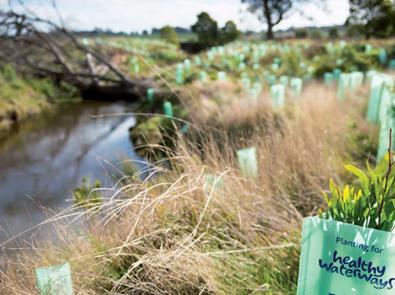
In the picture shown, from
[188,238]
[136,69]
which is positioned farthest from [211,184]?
[136,69]

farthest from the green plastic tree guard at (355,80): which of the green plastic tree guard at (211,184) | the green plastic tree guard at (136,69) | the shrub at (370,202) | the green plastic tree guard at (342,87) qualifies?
the green plastic tree guard at (136,69)

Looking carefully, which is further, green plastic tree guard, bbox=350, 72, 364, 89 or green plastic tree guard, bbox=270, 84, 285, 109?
green plastic tree guard, bbox=350, 72, 364, 89

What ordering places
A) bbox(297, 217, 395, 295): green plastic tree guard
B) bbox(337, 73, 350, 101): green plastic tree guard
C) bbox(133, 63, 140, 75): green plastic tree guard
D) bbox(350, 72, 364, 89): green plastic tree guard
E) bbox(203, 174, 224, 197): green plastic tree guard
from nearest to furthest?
bbox(297, 217, 395, 295): green plastic tree guard
bbox(203, 174, 224, 197): green plastic tree guard
bbox(337, 73, 350, 101): green plastic tree guard
bbox(350, 72, 364, 89): green plastic tree guard
bbox(133, 63, 140, 75): green plastic tree guard

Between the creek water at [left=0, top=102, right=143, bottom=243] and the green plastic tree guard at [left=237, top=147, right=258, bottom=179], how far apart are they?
1062 mm

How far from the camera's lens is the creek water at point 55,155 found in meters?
4.39

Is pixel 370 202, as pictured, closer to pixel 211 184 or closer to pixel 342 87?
pixel 211 184

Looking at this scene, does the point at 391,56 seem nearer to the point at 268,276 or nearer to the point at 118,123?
the point at 118,123

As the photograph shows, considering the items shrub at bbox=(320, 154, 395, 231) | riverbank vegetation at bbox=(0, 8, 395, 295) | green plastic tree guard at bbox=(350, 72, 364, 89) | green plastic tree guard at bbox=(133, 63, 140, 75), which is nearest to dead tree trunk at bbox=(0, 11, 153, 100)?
green plastic tree guard at bbox=(133, 63, 140, 75)

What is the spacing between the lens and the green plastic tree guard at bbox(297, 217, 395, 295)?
3.21ft

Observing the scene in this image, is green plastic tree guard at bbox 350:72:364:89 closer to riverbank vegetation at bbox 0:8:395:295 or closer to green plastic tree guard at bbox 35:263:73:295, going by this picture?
riverbank vegetation at bbox 0:8:395:295

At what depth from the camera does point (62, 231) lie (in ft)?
6.13

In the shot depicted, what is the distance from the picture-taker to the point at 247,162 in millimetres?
2582

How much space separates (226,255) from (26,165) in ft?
16.8

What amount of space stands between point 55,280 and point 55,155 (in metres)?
5.56
